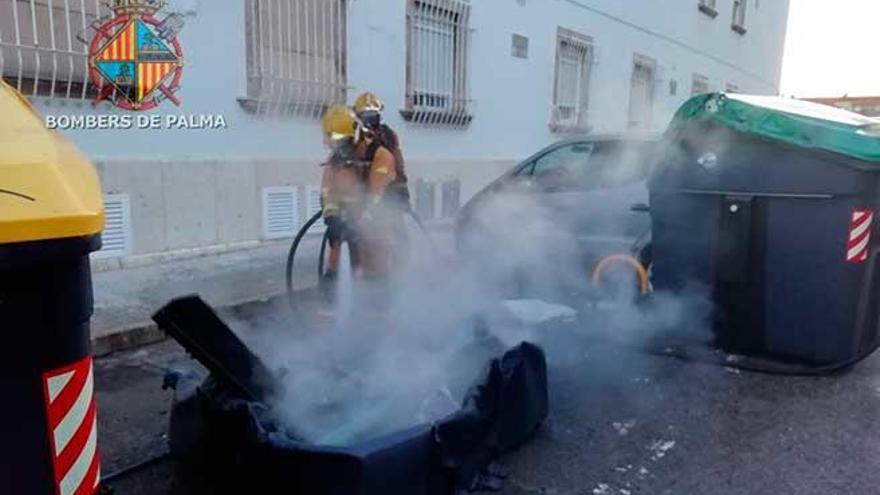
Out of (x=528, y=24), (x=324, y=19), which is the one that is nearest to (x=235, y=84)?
(x=324, y=19)

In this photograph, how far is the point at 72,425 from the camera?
1425 millimetres

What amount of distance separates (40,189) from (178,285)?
387 centimetres

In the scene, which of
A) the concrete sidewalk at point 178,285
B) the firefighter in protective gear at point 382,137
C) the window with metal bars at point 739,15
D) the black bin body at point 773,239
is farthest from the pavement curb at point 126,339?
the window with metal bars at point 739,15

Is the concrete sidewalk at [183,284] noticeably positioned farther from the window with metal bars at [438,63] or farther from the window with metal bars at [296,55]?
the window with metal bars at [438,63]

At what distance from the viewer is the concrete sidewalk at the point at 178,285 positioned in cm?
401

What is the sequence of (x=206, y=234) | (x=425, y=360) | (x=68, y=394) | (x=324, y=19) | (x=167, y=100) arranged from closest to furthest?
(x=68, y=394) < (x=425, y=360) < (x=167, y=100) < (x=206, y=234) < (x=324, y=19)

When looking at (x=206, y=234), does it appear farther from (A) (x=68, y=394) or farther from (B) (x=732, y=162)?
(A) (x=68, y=394)

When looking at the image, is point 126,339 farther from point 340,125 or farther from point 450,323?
point 450,323

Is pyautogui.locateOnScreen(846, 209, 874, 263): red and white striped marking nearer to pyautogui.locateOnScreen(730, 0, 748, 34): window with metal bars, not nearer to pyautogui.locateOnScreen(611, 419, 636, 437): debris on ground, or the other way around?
pyautogui.locateOnScreen(611, 419, 636, 437): debris on ground

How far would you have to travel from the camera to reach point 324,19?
6516 millimetres

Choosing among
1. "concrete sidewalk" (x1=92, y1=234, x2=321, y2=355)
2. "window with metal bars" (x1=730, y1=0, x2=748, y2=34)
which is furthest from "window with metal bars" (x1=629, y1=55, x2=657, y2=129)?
"concrete sidewalk" (x1=92, y1=234, x2=321, y2=355)

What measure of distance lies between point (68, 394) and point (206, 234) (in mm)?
4611

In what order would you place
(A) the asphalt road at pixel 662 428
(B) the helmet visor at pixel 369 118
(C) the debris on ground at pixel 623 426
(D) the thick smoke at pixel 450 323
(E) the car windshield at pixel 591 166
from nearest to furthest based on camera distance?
1. (A) the asphalt road at pixel 662 428
2. (D) the thick smoke at pixel 450 323
3. (C) the debris on ground at pixel 623 426
4. (B) the helmet visor at pixel 369 118
5. (E) the car windshield at pixel 591 166

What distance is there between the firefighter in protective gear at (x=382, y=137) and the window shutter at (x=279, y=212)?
6.98 feet
